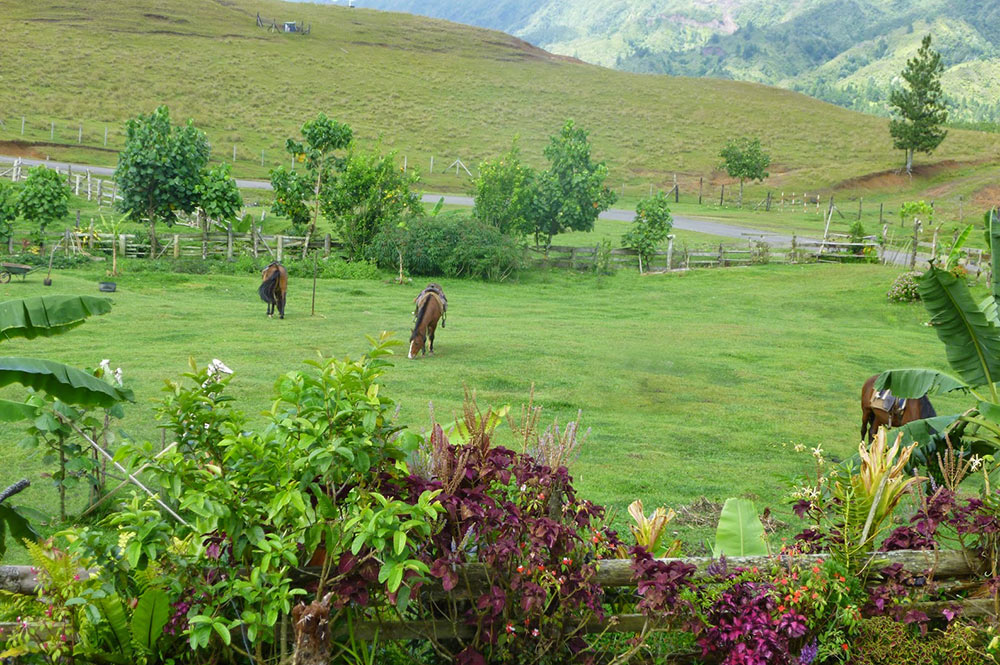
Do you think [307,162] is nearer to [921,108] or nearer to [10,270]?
[10,270]

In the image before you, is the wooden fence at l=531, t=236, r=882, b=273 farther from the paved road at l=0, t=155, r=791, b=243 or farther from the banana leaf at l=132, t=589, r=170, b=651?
the banana leaf at l=132, t=589, r=170, b=651

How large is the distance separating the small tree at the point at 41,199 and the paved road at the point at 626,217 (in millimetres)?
17375

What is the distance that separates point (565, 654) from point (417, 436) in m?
1.51

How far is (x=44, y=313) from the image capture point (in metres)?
5.43

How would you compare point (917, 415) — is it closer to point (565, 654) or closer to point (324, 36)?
point (565, 654)

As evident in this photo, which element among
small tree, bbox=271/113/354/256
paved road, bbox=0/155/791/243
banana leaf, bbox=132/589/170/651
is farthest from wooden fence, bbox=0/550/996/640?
paved road, bbox=0/155/791/243

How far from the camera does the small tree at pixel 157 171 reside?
86.1ft

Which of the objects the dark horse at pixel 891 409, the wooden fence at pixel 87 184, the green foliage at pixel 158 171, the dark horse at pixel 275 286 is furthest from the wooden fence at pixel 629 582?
the wooden fence at pixel 87 184

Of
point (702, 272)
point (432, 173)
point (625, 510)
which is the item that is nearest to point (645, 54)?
point (432, 173)

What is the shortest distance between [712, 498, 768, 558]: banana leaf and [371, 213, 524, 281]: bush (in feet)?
76.8

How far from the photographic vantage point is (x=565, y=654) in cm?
491

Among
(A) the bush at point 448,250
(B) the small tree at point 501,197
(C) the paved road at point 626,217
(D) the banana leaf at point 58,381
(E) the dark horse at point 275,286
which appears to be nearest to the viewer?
(D) the banana leaf at point 58,381

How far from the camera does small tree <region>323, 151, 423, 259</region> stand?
29.7 metres

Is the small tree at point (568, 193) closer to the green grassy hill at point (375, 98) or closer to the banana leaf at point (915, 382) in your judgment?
the green grassy hill at point (375, 98)
